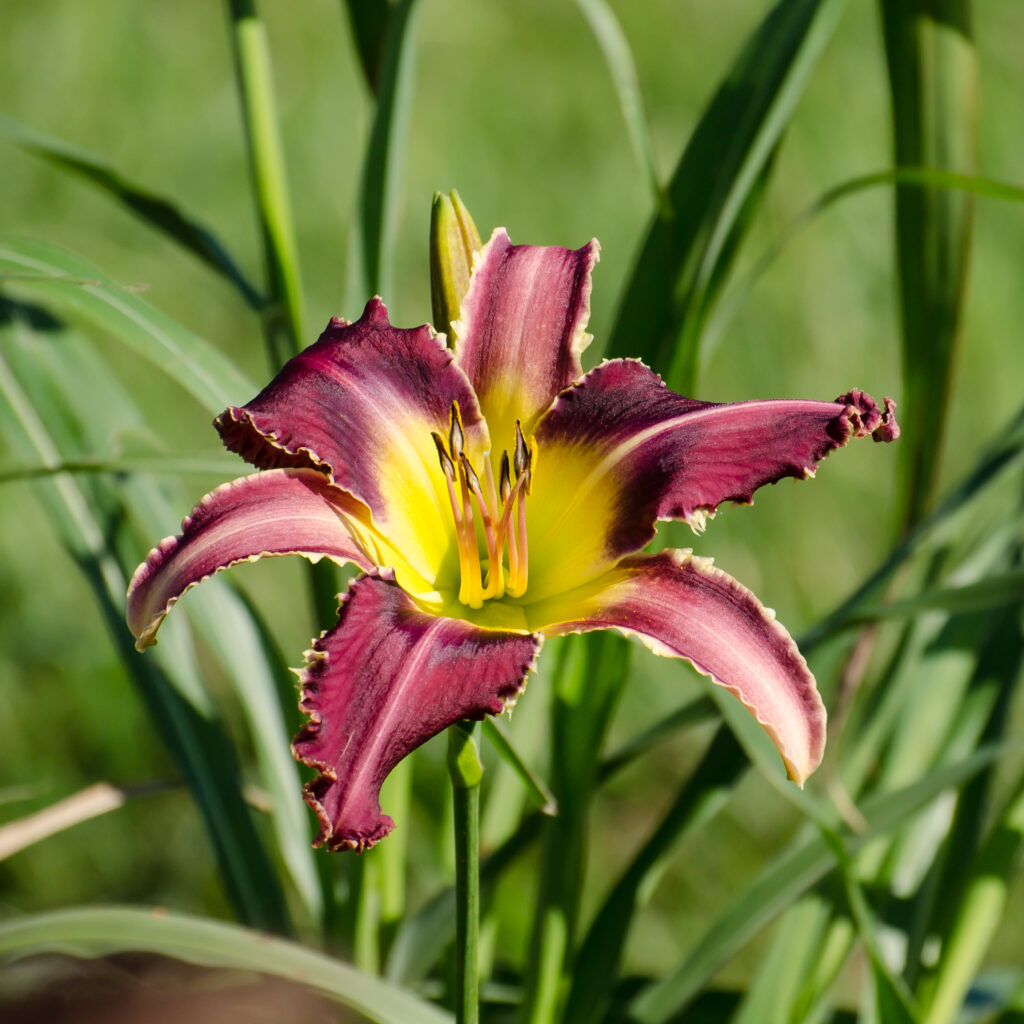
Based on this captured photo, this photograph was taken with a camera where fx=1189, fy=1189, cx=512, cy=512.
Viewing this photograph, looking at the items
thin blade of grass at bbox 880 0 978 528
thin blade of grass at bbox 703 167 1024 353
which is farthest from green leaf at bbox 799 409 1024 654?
thin blade of grass at bbox 703 167 1024 353

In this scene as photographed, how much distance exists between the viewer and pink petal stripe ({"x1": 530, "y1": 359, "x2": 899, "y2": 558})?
0.47m

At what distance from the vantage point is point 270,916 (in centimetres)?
84

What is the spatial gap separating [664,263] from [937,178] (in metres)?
0.16

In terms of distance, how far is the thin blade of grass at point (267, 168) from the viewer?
750 mm

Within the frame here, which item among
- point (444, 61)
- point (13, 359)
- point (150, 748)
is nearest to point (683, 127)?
point (444, 61)

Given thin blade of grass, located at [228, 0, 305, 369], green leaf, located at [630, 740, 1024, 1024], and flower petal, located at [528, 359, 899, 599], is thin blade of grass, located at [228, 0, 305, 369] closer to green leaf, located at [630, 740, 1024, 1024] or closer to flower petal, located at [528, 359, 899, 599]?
flower petal, located at [528, 359, 899, 599]

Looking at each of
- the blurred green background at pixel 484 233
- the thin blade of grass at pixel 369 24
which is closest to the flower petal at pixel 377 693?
the thin blade of grass at pixel 369 24

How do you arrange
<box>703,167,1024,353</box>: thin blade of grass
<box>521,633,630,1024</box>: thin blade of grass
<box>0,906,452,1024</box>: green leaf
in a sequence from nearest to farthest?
<box>0,906,452,1024</box>: green leaf → <box>703,167,1024,353</box>: thin blade of grass → <box>521,633,630,1024</box>: thin blade of grass

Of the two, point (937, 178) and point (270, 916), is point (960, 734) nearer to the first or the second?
point (937, 178)

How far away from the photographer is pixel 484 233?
1749mm

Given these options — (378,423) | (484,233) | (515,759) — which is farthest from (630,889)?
(484,233)

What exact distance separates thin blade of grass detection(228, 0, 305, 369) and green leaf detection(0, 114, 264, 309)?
0.08 feet

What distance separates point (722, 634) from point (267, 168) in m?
0.48

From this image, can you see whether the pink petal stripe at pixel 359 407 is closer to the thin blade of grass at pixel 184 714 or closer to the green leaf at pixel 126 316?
the green leaf at pixel 126 316
